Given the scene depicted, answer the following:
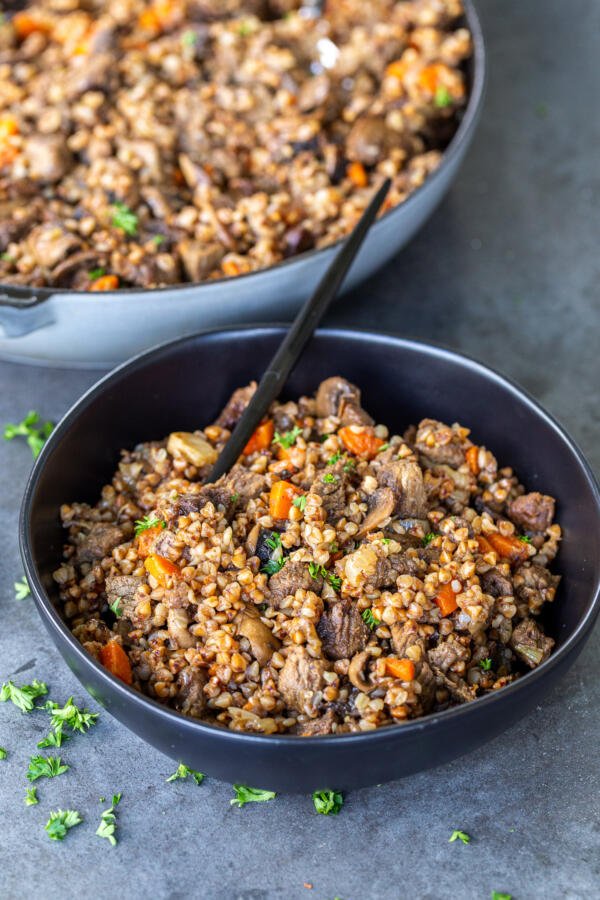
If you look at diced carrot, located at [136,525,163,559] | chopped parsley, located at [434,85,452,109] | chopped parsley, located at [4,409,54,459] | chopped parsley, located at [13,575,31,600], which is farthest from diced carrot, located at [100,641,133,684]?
chopped parsley, located at [434,85,452,109]

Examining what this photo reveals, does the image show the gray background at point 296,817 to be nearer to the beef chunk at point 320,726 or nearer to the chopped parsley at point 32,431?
the chopped parsley at point 32,431

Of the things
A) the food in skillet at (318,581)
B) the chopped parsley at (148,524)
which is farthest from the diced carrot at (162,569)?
the chopped parsley at (148,524)

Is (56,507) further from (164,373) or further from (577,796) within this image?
(577,796)

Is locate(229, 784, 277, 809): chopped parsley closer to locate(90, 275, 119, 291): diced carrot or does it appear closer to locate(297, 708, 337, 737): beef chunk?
locate(297, 708, 337, 737): beef chunk

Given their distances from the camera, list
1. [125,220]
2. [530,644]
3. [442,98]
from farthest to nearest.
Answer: [442,98] → [125,220] → [530,644]

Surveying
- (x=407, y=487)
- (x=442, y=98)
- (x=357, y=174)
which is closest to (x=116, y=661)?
(x=407, y=487)

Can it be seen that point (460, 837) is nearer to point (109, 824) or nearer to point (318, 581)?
point (318, 581)

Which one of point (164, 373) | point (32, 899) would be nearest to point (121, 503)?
point (164, 373)
